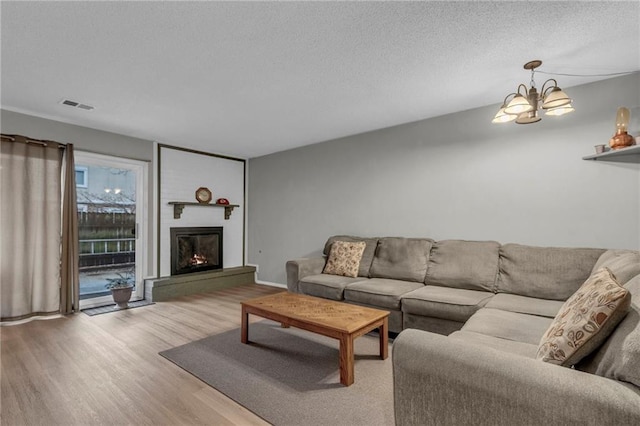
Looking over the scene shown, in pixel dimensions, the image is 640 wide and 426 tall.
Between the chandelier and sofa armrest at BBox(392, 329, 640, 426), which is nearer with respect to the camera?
sofa armrest at BBox(392, 329, 640, 426)

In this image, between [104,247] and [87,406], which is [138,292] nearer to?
[104,247]

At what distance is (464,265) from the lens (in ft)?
10.6

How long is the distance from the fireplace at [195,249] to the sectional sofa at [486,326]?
225cm

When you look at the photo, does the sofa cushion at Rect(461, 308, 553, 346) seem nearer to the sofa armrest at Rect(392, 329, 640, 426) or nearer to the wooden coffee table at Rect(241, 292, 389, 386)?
the wooden coffee table at Rect(241, 292, 389, 386)

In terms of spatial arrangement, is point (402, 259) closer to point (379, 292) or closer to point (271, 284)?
point (379, 292)

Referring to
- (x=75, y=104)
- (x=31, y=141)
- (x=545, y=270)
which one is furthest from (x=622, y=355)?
(x=31, y=141)

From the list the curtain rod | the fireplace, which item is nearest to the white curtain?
the curtain rod

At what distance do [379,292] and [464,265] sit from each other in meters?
0.95

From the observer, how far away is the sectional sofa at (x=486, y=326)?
40.4 inches

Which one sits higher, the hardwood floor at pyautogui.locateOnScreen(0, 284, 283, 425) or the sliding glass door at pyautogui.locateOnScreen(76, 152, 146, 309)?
the sliding glass door at pyautogui.locateOnScreen(76, 152, 146, 309)

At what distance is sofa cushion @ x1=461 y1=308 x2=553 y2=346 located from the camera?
6.19ft

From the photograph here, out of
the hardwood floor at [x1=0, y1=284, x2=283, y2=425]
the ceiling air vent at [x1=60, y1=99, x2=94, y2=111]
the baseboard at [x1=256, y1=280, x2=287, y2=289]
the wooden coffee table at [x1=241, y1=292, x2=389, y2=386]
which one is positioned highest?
the ceiling air vent at [x1=60, y1=99, x2=94, y2=111]

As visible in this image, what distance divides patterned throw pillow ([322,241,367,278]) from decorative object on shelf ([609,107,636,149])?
→ 8.63 feet

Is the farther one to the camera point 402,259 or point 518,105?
point 402,259
